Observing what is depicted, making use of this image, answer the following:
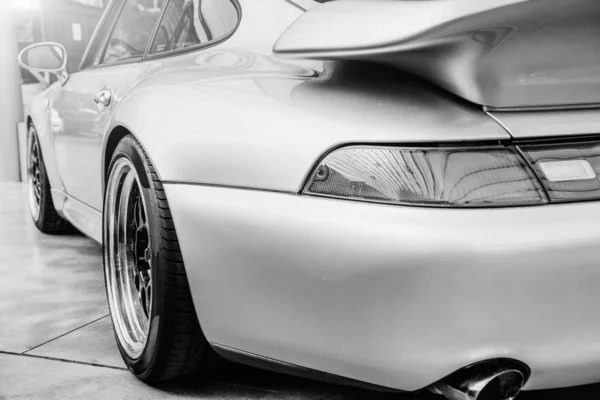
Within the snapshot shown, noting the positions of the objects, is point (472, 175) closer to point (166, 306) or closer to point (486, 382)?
point (486, 382)

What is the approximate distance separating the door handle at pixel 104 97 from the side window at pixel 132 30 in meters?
0.20

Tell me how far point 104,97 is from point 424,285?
5.70ft

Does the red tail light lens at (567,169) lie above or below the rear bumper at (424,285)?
above

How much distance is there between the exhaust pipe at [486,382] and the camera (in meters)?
1.42

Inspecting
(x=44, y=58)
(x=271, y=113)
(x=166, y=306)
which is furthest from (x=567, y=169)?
(x=44, y=58)

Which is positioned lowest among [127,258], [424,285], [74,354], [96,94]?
[74,354]

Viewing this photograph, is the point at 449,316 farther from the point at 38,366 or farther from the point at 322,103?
the point at 38,366

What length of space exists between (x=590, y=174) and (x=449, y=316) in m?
0.39

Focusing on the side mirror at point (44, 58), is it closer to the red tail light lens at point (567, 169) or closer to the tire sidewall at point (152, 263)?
the tire sidewall at point (152, 263)

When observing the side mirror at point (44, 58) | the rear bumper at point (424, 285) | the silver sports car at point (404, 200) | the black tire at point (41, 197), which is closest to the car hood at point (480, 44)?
the silver sports car at point (404, 200)

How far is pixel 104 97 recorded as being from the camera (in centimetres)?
271

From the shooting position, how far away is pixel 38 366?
226cm

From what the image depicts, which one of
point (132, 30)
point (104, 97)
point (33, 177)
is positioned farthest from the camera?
point (33, 177)

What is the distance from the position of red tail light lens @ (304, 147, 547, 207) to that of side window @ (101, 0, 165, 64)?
4.75 feet
